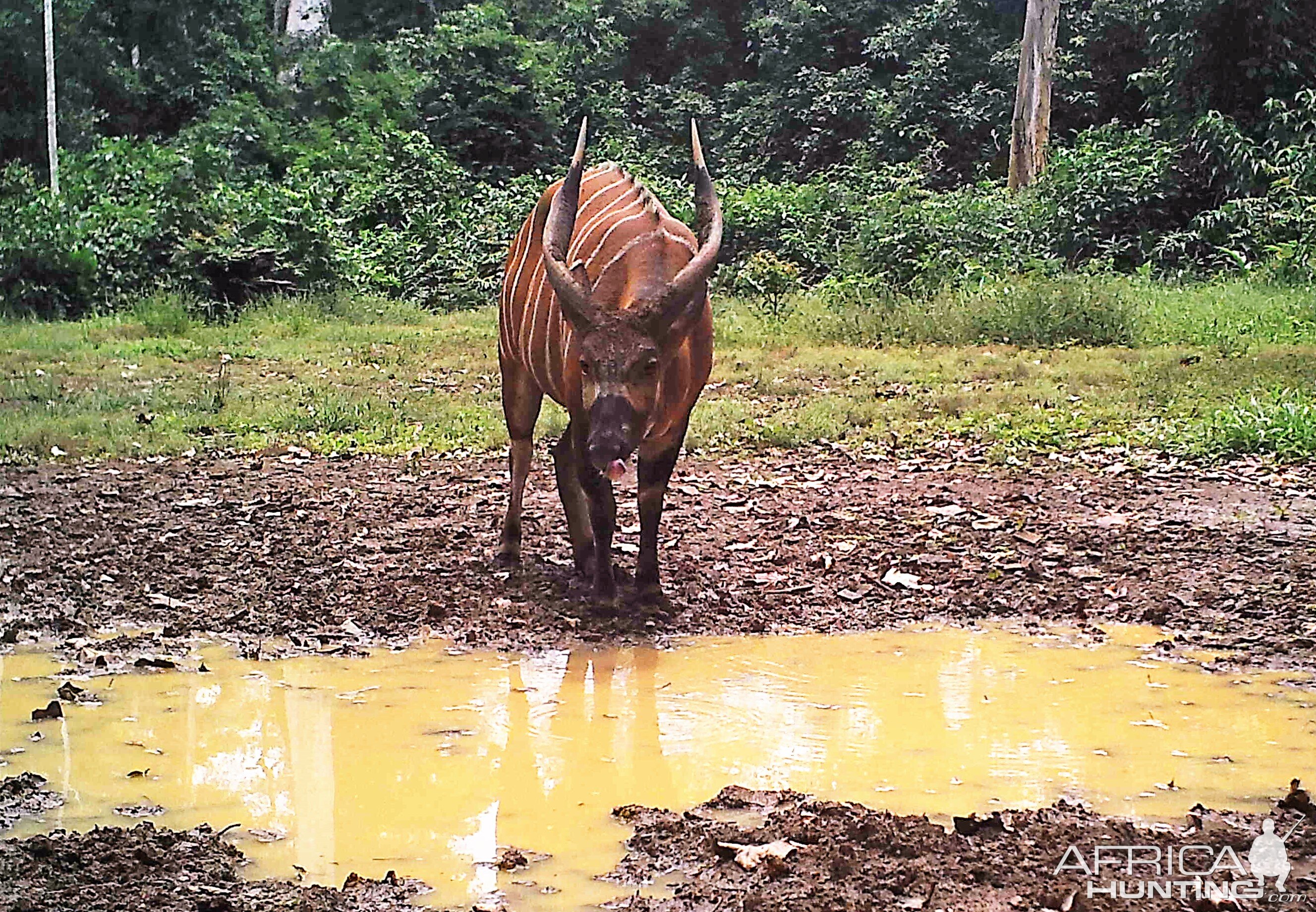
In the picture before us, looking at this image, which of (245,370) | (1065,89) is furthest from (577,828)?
(1065,89)

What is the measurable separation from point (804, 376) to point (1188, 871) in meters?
9.80

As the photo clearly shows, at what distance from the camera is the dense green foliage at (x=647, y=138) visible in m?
19.8

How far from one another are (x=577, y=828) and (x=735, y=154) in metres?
26.9

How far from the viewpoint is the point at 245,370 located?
14.2 metres

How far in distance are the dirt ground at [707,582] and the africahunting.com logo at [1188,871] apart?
0.17ft

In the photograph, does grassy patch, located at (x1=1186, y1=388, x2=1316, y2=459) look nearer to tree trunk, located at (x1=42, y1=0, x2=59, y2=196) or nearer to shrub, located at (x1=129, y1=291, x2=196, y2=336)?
shrub, located at (x1=129, y1=291, x2=196, y2=336)

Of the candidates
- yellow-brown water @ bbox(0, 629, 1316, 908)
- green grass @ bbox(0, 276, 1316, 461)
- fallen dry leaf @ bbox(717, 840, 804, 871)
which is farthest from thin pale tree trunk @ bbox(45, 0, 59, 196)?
fallen dry leaf @ bbox(717, 840, 804, 871)

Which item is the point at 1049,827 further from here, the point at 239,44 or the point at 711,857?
the point at 239,44

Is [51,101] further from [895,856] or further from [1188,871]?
[1188,871]

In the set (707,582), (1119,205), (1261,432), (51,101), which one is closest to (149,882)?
(707,582)

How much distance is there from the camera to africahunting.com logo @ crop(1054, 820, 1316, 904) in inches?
138

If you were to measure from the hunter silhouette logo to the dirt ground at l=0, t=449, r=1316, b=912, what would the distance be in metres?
0.04

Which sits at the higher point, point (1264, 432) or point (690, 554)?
point (1264, 432)

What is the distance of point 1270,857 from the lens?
371cm
